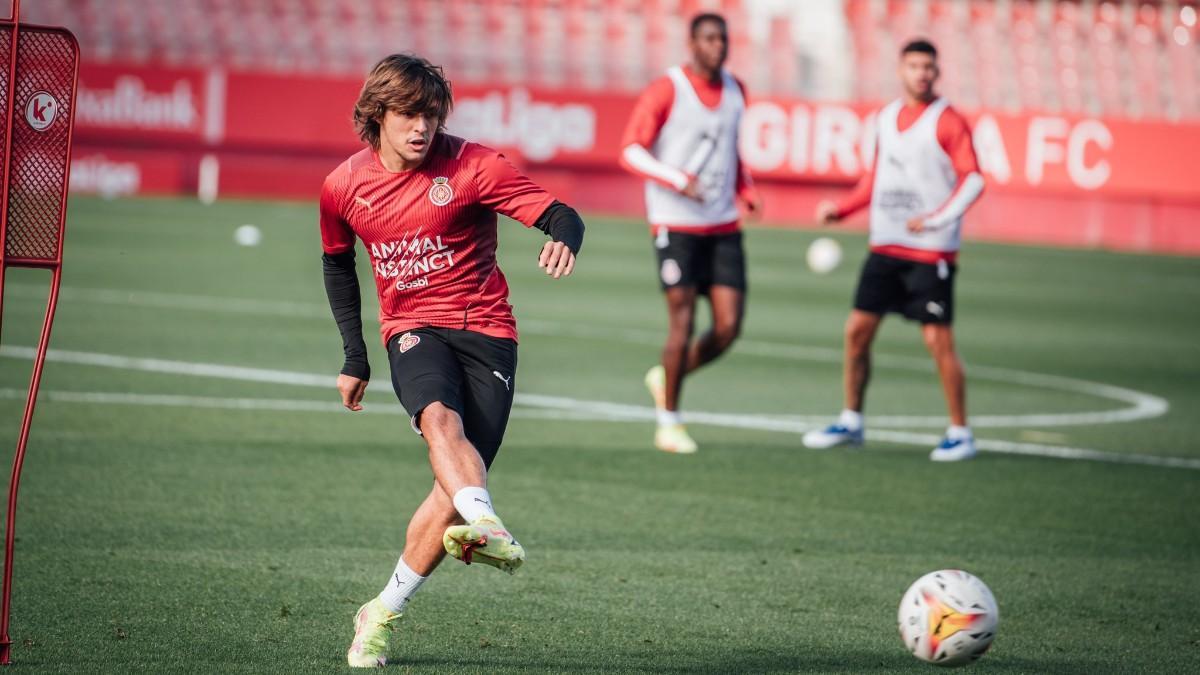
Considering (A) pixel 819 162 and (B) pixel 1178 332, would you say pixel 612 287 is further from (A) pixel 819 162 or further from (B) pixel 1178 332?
(A) pixel 819 162

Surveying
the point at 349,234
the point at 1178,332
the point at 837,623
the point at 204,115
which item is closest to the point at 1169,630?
the point at 837,623

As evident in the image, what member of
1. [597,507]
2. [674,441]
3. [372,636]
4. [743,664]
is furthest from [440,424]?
[674,441]

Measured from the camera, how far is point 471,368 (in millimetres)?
5355

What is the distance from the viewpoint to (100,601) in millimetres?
5852

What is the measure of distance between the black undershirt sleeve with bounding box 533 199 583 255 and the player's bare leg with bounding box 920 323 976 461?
5.02 metres

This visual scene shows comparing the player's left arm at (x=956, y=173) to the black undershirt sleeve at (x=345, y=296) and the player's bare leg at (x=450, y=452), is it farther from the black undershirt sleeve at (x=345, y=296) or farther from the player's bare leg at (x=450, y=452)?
the player's bare leg at (x=450, y=452)

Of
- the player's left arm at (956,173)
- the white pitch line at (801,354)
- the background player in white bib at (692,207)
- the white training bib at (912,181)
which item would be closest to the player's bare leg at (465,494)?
the background player in white bib at (692,207)

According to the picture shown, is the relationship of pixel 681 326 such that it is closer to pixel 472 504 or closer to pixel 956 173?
pixel 956 173

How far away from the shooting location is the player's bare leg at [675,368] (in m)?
9.78

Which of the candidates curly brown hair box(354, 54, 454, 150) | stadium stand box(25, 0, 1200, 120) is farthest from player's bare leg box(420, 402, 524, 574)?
stadium stand box(25, 0, 1200, 120)

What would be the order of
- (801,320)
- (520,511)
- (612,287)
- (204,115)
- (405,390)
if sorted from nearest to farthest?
1. (405,390)
2. (520,511)
3. (801,320)
4. (612,287)
5. (204,115)

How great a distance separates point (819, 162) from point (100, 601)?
2707 cm

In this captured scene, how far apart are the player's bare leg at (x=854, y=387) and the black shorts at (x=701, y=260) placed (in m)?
0.77

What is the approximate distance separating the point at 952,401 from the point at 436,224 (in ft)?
17.3
